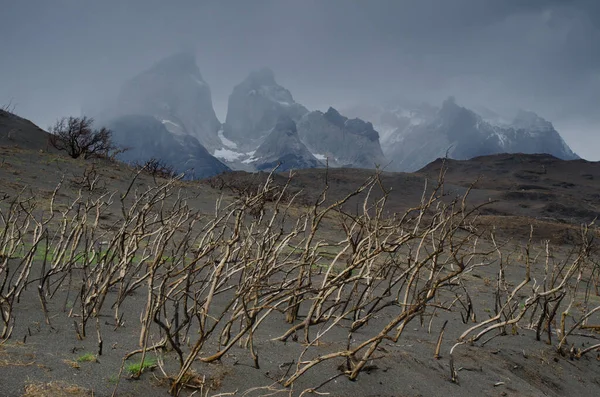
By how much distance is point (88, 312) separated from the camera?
10.3 feet

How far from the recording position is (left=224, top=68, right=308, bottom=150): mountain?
156 m

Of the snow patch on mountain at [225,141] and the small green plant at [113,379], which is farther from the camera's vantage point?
the snow patch on mountain at [225,141]

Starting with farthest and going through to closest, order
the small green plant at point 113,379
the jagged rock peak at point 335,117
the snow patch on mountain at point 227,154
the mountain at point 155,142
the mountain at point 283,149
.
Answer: the jagged rock peak at point 335,117
the snow patch on mountain at point 227,154
the mountain at point 283,149
the mountain at point 155,142
the small green plant at point 113,379

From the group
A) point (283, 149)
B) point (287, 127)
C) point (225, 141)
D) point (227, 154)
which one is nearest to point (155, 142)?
point (227, 154)

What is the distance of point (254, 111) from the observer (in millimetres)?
159250

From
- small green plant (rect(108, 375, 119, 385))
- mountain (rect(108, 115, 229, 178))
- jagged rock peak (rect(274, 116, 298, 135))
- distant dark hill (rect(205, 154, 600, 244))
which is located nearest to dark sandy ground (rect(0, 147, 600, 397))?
small green plant (rect(108, 375, 119, 385))

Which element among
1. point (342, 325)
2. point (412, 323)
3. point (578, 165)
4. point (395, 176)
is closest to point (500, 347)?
point (412, 323)

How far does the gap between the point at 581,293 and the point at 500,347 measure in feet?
20.0

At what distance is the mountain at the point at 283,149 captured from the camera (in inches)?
4862

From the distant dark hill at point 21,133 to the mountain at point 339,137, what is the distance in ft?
387

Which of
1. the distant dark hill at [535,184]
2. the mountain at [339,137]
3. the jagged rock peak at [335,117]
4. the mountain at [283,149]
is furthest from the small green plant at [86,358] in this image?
→ the jagged rock peak at [335,117]

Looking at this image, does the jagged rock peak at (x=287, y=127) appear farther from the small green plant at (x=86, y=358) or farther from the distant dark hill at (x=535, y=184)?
the small green plant at (x=86, y=358)

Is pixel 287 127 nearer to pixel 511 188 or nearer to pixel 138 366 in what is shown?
pixel 511 188

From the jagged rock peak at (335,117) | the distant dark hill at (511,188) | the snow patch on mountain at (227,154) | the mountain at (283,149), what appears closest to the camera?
the distant dark hill at (511,188)
